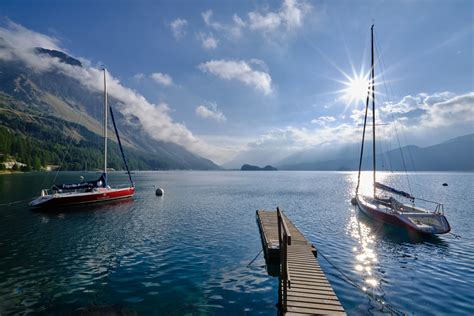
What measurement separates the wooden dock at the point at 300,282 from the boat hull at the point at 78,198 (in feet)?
127

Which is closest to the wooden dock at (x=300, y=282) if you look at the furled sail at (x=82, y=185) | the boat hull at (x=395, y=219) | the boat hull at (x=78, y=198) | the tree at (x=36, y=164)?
the boat hull at (x=395, y=219)

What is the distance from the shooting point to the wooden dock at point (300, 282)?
1094 centimetres

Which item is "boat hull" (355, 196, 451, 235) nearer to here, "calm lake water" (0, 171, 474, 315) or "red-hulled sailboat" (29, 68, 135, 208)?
"calm lake water" (0, 171, 474, 315)

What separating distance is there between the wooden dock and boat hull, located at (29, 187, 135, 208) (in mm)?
38776

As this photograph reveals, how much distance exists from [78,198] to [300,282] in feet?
148

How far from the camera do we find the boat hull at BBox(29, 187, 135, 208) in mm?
41031

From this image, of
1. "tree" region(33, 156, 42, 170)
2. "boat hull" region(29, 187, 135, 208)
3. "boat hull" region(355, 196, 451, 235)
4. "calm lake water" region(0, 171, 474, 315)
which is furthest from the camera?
"tree" region(33, 156, 42, 170)

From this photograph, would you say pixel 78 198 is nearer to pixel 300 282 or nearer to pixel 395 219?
pixel 300 282

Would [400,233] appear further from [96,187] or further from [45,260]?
[96,187]

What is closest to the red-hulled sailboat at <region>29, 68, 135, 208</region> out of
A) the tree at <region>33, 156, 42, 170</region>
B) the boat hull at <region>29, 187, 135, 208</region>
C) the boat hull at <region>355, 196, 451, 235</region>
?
the boat hull at <region>29, 187, 135, 208</region>

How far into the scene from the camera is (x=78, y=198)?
150 feet

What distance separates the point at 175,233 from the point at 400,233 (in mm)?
25869

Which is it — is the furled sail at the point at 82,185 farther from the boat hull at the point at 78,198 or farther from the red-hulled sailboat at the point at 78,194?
the boat hull at the point at 78,198

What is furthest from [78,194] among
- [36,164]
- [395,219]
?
[36,164]
